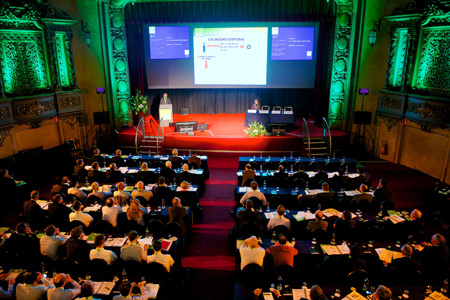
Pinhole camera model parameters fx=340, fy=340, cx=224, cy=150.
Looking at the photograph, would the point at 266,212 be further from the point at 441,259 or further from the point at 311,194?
the point at 441,259

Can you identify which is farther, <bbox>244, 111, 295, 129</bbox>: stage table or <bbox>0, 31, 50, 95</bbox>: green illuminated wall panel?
<bbox>244, 111, 295, 129</bbox>: stage table

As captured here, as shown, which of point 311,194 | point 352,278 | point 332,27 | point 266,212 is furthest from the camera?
point 332,27

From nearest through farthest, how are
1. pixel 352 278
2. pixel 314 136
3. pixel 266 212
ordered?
pixel 352 278, pixel 266 212, pixel 314 136

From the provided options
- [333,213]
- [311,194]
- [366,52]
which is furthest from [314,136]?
[333,213]

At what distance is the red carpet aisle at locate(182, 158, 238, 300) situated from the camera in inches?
270

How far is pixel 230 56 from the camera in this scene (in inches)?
653

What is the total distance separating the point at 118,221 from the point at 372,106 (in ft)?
40.9

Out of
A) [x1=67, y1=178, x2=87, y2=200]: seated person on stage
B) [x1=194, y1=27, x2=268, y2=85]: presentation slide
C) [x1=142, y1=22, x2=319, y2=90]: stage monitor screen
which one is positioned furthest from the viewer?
[x1=194, y1=27, x2=268, y2=85]: presentation slide

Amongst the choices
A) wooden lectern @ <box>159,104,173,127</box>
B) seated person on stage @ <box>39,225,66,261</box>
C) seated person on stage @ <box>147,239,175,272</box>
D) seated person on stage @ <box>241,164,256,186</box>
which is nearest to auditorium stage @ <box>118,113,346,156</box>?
wooden lectern @ <box>159,104,173,127</box>

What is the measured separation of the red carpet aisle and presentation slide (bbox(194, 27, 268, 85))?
675 centimetres

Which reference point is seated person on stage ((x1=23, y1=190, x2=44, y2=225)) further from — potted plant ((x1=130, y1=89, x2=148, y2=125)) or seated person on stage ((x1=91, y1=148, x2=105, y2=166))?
potted plant ((x1=130, y1=89, x2=148, y2=125))

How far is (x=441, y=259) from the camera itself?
5875 mm

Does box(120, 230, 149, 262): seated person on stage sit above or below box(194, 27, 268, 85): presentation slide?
below

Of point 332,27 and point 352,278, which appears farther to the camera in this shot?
point 332,27
